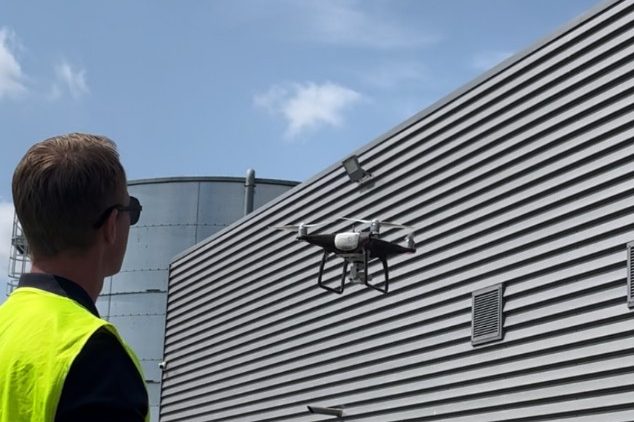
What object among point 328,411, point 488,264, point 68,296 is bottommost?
point 68,296

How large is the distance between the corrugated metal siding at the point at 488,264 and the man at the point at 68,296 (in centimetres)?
710

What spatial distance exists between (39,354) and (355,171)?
11507 millimetres

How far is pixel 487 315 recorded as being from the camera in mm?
10328

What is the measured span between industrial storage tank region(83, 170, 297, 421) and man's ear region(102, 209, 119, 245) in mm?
22361

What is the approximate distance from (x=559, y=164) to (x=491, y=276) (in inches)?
52.3

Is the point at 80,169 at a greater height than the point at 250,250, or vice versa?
the point at 250,250

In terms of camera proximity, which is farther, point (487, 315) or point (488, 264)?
point (488, 264)

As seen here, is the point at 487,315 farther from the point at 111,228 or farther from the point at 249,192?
the point at 249,192

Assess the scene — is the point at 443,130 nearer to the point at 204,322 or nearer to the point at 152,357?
the point at 204,322

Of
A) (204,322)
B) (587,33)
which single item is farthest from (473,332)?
(204,322)

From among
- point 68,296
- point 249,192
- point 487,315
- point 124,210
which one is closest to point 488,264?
point 487,315

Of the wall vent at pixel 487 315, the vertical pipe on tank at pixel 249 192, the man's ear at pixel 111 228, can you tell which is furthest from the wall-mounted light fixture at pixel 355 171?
the man's ear at pixel 111 228

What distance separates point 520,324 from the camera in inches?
388

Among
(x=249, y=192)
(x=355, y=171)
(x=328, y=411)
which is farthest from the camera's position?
(x=249, y=192)
